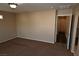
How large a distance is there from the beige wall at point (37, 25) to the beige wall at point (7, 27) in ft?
1.58

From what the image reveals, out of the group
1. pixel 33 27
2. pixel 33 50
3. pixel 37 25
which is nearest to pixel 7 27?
pixel 33 27

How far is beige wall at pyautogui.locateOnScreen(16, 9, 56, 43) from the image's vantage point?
5.25 metres

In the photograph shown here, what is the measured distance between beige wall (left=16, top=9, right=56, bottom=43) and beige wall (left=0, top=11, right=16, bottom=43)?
0.48 meters

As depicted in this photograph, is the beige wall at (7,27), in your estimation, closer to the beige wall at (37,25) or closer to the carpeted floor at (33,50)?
the beige wall at (37,25)

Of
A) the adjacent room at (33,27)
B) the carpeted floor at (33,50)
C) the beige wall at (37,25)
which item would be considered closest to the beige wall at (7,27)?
the adjacent room at (33,27)

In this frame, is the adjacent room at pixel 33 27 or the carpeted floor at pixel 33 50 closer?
the carpeted floor at pixel 33 50

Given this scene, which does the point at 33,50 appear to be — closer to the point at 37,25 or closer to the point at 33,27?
the point at 37,25

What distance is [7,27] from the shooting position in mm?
6000

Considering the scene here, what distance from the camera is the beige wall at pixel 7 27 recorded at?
555cm

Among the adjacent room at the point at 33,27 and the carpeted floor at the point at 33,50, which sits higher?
the adjacent room at the point at 33,27

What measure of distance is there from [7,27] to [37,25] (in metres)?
2.23

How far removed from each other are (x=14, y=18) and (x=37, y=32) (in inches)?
93.1

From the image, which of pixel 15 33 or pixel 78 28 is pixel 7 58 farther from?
pixel 15 33

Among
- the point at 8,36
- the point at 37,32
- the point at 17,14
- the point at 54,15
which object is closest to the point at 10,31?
the point at 8,36
